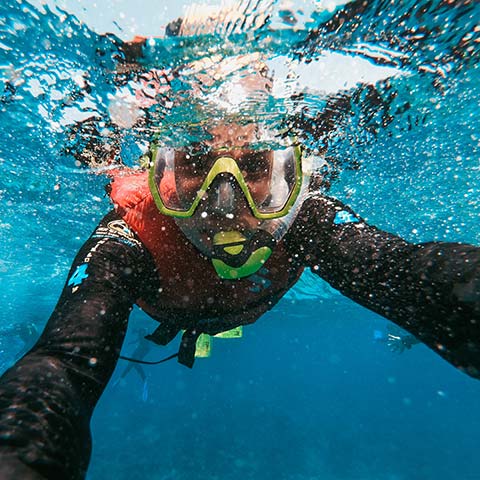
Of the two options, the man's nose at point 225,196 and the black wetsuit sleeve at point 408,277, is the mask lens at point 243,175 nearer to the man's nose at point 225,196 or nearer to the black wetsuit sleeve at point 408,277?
the man's nose at point 225,196

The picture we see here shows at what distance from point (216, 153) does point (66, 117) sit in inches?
167

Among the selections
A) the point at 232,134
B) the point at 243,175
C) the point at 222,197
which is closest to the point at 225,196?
the point at 222,197

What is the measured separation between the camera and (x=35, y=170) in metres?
9.42

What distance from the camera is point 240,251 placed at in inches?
129

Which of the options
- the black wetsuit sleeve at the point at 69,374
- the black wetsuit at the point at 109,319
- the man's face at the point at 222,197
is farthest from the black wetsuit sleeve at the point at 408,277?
the black wetsuit sleeve at the point at 69,374

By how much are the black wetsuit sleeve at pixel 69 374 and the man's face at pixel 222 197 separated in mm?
868

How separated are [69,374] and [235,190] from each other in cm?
226

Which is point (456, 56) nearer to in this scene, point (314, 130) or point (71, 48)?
point (314, 130)

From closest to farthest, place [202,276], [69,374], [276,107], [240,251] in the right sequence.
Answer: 1. [69,374]
2. [240,251]
3. [202,276]
4. [276,107]

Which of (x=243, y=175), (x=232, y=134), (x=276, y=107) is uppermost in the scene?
(x=276, y=107)

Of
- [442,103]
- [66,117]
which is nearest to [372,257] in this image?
[442,103]

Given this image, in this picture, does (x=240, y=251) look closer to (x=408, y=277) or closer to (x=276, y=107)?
(x=408, y=277)

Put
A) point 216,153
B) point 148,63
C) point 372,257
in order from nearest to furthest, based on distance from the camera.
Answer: point 372,257, point 216,153, point 148,63

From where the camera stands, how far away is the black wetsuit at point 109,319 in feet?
4.93
